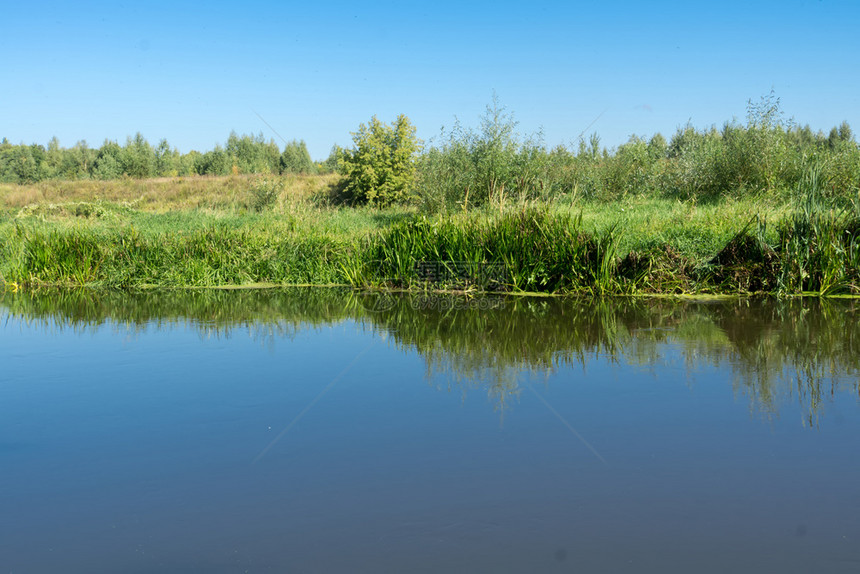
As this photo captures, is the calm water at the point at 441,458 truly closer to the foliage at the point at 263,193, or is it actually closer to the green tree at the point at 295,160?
the foliage at the point at 263,193

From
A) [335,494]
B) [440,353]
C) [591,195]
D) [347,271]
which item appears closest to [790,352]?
[440,353]

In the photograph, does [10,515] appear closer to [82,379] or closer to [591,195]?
[82,379]

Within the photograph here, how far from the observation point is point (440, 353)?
711 centimetres

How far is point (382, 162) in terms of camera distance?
27781mm

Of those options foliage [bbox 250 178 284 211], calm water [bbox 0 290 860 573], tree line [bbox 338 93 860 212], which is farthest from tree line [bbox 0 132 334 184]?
calm water [bbox 0 290 860 573]

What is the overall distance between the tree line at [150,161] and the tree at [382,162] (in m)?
17.9

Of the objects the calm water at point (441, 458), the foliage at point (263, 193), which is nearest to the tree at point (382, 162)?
the foliage at point (263, 193)

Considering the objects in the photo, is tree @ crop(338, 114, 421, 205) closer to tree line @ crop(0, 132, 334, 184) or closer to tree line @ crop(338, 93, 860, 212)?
tree line @ crop(338, 93, 860, 212)

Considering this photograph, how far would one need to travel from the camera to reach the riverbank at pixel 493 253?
9.99 metres

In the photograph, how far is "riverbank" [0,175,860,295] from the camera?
9.99 meters

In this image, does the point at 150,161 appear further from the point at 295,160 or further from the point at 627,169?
the point at 627,169

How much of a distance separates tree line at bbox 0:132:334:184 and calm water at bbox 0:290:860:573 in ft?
130

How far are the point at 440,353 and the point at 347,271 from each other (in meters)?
5.31

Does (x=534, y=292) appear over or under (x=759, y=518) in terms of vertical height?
over
